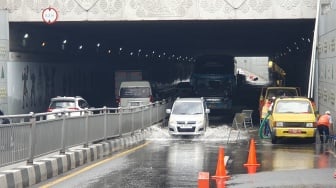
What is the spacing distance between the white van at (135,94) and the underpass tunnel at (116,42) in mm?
3718

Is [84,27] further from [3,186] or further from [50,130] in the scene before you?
[3,186]

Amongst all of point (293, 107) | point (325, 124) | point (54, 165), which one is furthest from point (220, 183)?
point (293, 107)

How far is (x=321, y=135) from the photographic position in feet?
88.6

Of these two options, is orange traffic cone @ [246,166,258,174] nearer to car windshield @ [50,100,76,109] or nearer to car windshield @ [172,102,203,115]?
car windshield @ [172,102,203,115]

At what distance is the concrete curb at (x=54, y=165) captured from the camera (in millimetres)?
13184

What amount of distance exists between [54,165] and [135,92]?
27746 millimetres

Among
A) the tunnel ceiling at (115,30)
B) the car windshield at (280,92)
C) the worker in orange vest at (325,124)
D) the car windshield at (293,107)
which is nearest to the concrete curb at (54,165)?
the car windshield at (293,107)

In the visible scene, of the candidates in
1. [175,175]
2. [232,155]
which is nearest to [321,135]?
[232,155]

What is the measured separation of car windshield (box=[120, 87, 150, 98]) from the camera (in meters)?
43.6

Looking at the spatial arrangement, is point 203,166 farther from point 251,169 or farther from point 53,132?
point 53,132

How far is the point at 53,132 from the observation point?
16.9m

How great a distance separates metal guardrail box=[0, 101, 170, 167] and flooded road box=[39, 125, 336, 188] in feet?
2.88

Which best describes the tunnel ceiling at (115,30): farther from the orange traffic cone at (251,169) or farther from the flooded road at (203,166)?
the orange traffic cone at (251,169)

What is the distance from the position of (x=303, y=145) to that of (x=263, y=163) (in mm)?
7768
